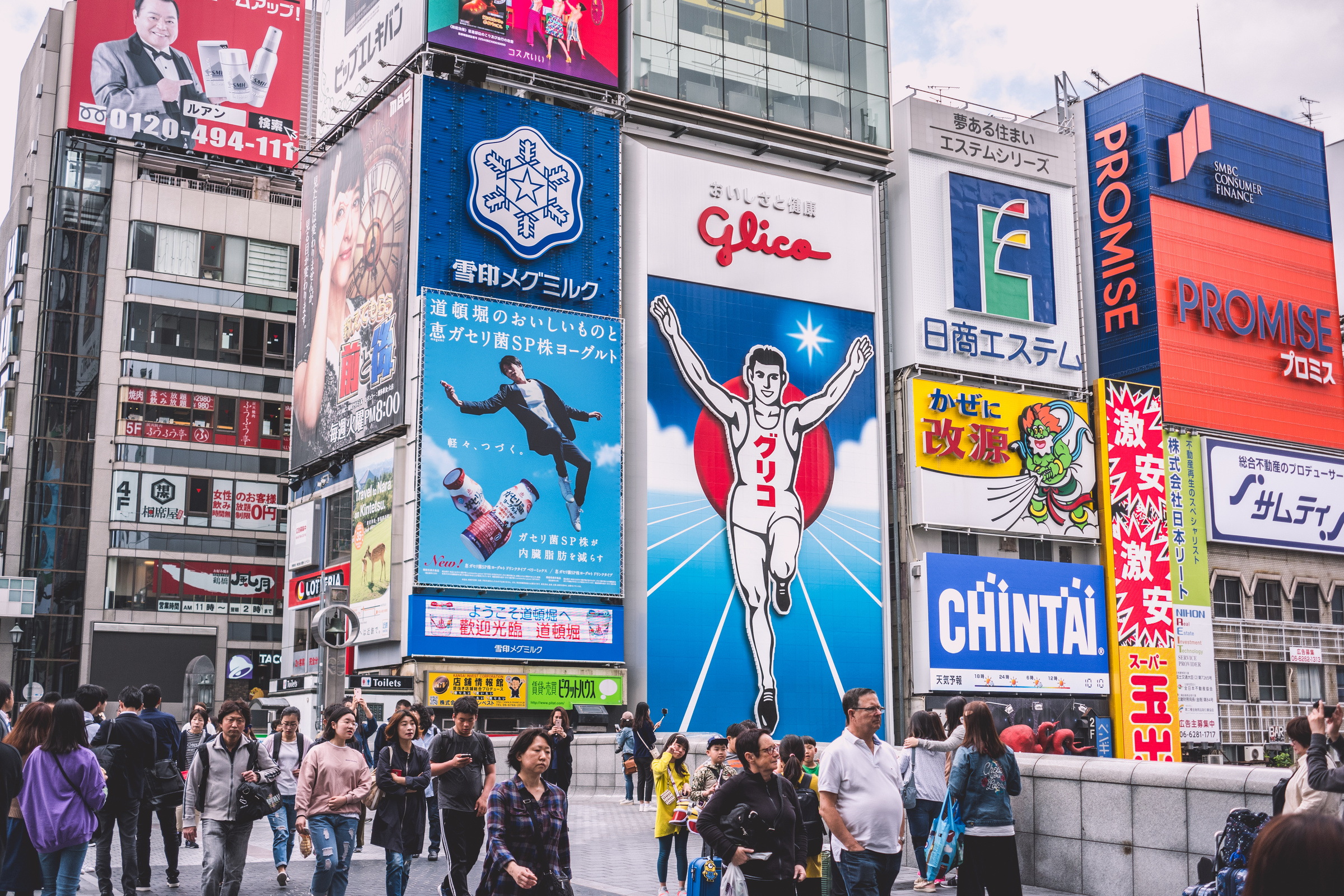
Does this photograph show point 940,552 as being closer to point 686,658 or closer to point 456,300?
point 686,658

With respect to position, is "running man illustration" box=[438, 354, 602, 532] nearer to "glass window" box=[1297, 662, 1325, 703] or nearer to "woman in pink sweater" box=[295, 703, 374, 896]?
"woman in pink sweater" box=[295, 703, 374, 896]

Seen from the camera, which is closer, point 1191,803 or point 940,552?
point 1191,803

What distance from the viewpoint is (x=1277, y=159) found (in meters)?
64.1

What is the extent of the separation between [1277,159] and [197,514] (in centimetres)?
5236

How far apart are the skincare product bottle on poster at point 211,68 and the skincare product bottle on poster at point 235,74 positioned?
168 millimetres

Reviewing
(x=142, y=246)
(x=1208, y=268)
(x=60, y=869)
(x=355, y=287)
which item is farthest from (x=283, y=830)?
(x=142, y=246)

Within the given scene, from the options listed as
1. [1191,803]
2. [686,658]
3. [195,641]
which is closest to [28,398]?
[195,641]

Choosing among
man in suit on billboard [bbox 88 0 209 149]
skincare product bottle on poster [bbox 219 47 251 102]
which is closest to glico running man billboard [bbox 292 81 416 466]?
man in suit on billboard [bbox 88 0 209 149]

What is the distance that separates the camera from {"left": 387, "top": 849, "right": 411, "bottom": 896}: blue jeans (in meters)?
13.2

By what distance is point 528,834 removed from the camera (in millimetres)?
8359

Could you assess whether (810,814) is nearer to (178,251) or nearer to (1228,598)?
(1228,598)

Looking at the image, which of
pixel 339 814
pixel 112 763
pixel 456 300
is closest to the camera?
pixel 339 814

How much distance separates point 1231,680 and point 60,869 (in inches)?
2149

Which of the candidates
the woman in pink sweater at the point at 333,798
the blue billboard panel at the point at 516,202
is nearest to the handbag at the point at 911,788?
the woman in pink sweater at the point at 333,798
